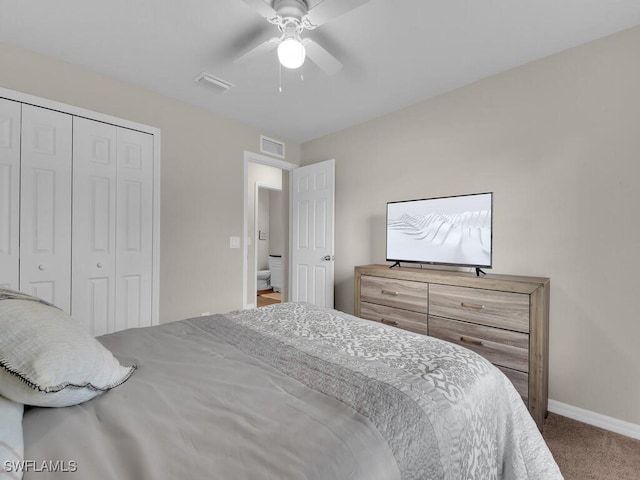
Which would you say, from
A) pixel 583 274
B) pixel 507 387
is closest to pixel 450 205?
pixel 583 274

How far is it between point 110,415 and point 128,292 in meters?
2.24

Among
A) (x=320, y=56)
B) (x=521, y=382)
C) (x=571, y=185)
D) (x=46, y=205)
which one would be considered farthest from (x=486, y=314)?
(x=46, y=205)

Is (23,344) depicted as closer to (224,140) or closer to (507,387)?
(507,387)

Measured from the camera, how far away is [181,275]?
9.95ft

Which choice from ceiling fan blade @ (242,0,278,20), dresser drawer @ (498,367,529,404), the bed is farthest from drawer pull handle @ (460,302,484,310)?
ceiling fan blade @ (242,0,278,20)

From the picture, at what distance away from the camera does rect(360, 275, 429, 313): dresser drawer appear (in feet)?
7.92

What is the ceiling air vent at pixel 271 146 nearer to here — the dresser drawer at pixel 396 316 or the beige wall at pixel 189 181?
the beige wall at pixel 189 181

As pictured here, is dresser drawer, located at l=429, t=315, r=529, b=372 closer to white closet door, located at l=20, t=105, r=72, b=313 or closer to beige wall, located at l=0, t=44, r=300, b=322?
beige wall, located at l=0, t=44, r=300, b=322

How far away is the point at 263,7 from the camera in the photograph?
5.01 feet

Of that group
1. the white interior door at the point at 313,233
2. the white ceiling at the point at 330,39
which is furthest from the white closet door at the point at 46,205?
the white interior door at the point at 313,233

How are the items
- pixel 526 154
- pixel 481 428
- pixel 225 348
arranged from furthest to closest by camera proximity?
1. pixel 526 154
2. pixel 225 348
3. pixel 481 428

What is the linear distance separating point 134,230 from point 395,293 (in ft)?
7.85

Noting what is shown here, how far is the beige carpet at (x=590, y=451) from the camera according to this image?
1598mm

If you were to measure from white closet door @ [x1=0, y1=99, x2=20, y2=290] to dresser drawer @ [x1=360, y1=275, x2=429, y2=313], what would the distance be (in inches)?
106
